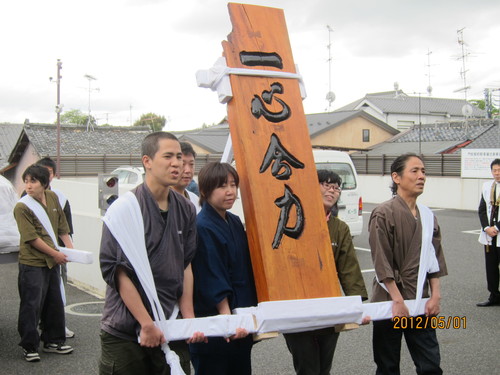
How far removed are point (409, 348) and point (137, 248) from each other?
2049mm

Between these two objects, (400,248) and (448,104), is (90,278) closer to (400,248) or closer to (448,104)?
(400,248)

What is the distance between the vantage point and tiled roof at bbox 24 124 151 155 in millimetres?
26703

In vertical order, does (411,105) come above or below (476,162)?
above

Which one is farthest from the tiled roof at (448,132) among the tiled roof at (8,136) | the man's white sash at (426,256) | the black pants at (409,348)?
the black pants at (409,348)

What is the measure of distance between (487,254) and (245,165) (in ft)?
16.9

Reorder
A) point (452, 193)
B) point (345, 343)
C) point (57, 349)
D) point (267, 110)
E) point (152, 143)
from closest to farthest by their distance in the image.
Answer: point (152, 143), point (267, 110), point (57, 349), point (345, 343), point (452, 193)

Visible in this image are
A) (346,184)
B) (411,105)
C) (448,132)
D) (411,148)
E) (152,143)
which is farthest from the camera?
(411,105)

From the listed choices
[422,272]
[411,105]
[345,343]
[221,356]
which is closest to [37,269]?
[221,356]

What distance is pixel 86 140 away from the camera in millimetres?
28562

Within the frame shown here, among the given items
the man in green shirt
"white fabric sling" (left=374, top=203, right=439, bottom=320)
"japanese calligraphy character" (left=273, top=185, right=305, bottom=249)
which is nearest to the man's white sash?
"white fabric sling" (left=374, top=203, right=439, bottom=320)

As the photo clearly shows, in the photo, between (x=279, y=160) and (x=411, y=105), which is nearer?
(x=279, y=160)

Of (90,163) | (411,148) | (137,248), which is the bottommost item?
(137,248)

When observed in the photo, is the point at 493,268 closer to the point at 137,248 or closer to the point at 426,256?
the point at 426,256

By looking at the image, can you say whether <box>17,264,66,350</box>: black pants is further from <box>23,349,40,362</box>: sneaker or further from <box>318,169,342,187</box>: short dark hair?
<box>318,169,342,187</box>: short dark hair
